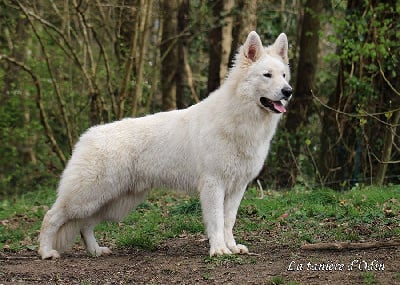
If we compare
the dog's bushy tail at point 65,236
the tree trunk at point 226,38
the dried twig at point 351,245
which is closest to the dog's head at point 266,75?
the dried twig at point 351,245

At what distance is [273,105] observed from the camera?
6.81 meters

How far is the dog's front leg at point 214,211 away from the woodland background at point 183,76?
13.4ft

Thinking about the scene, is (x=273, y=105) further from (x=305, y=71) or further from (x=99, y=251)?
(x=305, y=71)

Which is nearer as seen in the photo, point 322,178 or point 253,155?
point 253,155

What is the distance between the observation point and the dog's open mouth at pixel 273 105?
22.4 ft

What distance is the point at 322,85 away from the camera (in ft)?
63.9

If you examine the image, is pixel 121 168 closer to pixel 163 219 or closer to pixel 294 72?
pixel 163 219

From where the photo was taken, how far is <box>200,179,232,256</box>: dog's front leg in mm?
6762

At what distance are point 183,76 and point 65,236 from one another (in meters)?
10.7

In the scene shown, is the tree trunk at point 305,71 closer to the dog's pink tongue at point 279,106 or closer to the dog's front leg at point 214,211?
the dog's pink tongue at point 279,106

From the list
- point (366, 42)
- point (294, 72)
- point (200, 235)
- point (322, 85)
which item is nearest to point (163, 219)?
point (200, 235)

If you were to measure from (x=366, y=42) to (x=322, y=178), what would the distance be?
2.83 m

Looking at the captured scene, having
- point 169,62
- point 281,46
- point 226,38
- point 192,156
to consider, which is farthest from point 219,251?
point 169,62

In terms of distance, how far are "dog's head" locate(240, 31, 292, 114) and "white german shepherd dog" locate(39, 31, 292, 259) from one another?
0.01m
